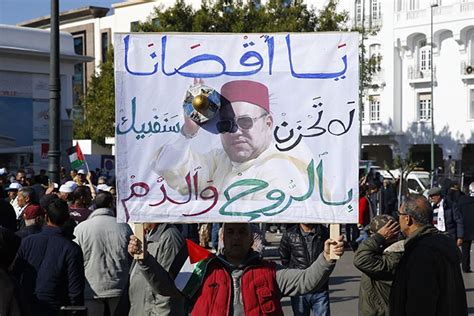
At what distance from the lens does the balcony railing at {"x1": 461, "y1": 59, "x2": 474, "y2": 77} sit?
168ft

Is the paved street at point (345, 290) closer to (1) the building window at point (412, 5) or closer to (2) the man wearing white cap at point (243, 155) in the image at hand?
(2) the man wearing white cap at point (243, 155)

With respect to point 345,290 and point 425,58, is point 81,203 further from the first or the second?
point 425,58

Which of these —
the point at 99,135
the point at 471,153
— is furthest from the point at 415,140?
the point at 99,135

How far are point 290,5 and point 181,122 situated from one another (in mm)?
30712

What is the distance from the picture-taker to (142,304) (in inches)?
289

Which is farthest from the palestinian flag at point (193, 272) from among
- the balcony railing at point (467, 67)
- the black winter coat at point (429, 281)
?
the balcony railing at point (467, 67)

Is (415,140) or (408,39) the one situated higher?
(408,39)

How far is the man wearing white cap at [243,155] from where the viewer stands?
5133 millimetres

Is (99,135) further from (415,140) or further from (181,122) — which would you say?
(181,122)

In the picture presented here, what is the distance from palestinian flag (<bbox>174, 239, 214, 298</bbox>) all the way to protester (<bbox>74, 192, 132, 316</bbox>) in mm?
2762

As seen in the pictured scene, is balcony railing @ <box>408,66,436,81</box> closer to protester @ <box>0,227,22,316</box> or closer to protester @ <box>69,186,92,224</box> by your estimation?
protester @ <box>69,186,92,224</box>

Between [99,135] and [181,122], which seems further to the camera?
[99,135]

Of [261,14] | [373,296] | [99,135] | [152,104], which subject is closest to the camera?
[152,104]

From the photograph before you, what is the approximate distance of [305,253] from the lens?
8969 millimetres
